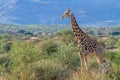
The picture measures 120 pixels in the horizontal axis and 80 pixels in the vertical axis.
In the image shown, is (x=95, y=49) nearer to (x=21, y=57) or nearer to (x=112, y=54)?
(x=21, y=57)

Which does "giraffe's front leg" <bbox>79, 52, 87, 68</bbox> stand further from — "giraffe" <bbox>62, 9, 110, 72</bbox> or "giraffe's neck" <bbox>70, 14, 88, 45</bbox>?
"giraffe's neck" <bbox>70, 14, 88, 45</bbox>

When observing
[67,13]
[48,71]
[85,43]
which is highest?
[67,13]

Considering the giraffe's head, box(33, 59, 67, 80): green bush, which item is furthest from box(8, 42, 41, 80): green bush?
the giraffe's head

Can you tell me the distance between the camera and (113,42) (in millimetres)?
44438

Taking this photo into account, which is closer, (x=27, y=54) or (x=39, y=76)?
(x=39, y=76)

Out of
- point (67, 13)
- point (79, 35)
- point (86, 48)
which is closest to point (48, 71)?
point (86, 48)

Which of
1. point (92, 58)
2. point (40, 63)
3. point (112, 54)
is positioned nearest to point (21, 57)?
point (40, 63)

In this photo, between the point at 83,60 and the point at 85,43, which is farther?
the point at 85,43

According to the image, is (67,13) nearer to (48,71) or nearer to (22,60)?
(22,60)

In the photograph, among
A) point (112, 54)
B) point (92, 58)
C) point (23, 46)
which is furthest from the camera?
point (112, 54)

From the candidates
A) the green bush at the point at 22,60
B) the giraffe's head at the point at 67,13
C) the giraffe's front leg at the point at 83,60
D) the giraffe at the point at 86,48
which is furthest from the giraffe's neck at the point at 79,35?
the green bush at the point at 22,60

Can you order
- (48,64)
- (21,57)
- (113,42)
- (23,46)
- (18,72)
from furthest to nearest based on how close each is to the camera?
(113,42) → (23,46) → (21,57) → (48,64) → (18,72)

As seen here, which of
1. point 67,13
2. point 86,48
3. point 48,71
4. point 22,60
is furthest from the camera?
A: point 67,13

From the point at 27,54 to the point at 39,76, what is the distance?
228 cm
